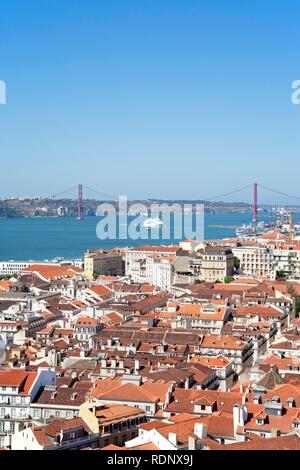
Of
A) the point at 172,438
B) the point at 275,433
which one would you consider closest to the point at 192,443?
the point at 172,438

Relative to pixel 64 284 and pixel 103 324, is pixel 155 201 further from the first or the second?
pixel 103 324

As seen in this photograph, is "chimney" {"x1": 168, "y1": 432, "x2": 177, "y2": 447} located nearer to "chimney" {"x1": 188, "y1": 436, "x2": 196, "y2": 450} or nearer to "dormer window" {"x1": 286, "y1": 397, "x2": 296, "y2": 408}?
"chimney" {"x1": 188, "y1": 436, "x2": 196, "y2": 450}

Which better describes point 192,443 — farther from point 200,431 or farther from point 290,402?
point 290,402

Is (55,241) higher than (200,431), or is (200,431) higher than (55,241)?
(55,241)

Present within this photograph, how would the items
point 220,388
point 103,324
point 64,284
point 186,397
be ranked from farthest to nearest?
point 64,284 → point 103,324 → point 220,388 → point 186,397

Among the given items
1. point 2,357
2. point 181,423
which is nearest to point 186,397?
point 181,423

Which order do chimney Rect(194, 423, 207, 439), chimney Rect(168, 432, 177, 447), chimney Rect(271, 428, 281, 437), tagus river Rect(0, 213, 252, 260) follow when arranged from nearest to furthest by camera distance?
chimney Rect(168, 432, 177, 447) < chimney Rect(194, 423, 207, 439) < chimney Rect(271, 428, 281, 437) < tagus river Rect(0, 213, 252, 260)

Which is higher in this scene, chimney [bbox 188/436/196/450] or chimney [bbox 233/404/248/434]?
chimney [bbox 188/436/196/450]

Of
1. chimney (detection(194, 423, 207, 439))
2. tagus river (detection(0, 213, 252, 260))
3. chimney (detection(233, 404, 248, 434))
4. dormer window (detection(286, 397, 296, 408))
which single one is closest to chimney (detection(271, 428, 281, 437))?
chimney (detection(233, 404, 248, 434))
